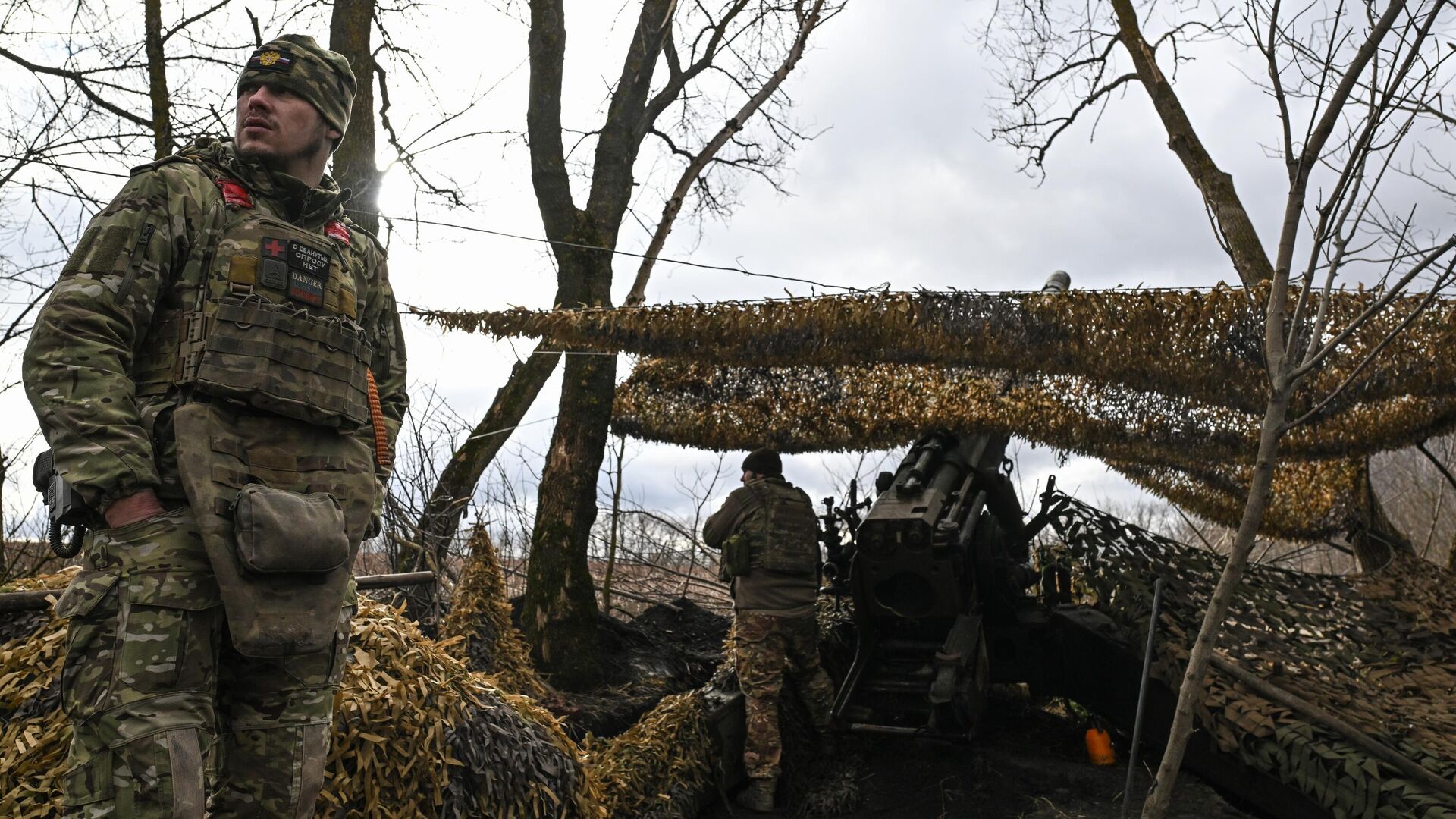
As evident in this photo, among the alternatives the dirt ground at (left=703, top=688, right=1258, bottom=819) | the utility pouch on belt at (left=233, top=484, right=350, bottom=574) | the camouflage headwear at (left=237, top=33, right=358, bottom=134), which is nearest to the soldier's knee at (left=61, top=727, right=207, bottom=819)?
the utility pouch on belt at (left=233, top=484, right=350, bottom=574)

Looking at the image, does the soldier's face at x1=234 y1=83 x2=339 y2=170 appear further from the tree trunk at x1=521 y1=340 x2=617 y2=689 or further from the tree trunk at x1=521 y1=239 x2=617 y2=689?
the tree trunk at x1=521 y1=340 x2=617 y2=689

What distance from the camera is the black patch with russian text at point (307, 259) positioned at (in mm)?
2504

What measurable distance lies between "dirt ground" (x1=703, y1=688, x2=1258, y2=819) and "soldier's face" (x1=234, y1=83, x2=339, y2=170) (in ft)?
15.2

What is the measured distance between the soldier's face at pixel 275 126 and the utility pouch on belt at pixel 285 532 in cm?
83

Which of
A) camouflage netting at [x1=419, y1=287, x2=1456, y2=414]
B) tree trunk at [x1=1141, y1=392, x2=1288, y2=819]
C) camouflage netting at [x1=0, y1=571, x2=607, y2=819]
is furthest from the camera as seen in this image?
camouflage netting at [x1=419, y1=287, x2=1456, y2=414]

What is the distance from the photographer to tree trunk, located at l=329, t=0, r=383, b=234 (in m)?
6.66

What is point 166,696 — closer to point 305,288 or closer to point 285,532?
point 285,532

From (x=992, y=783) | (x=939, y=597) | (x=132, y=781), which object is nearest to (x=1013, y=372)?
(x=939, y=597)

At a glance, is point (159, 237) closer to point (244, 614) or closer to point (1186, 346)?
point (244, 614)

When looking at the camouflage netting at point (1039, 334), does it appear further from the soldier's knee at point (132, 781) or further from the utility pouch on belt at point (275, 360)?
the soldier's knee at point (132, 781)

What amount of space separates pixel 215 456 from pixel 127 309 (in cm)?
37

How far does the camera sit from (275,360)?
7.80 ft

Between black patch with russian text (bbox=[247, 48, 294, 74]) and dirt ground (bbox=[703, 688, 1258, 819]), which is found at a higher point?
black patch with russian text (bbox=[247, 48, 294, 74])

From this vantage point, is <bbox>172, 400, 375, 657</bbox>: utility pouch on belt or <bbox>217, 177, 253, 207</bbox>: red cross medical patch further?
<bbox>217, 177, 253, 207</bbox>: red cross medical patch
